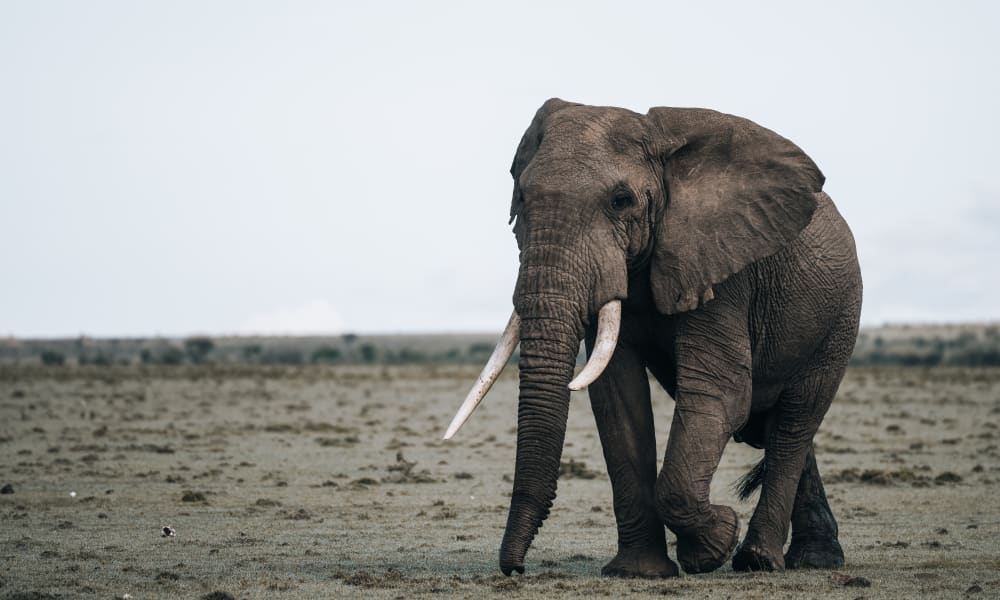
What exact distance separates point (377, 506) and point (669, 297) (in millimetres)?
5934

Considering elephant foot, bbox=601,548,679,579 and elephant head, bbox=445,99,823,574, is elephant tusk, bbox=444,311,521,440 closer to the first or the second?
elephant head, bbox=445,99,823,574

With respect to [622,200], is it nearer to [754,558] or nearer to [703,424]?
[703,424]

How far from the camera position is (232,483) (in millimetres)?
16828

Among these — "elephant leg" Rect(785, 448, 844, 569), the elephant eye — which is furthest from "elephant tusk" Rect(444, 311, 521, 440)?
"elephant leg" Rect(785, 448, 844, 569)

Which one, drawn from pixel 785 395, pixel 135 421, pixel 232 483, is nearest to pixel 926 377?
pixel 135 421

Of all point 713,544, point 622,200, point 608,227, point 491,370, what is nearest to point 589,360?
point 491,370

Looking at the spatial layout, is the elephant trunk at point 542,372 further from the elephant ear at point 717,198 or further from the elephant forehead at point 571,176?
the elephant ear at point 717,198

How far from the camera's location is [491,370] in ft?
30.1

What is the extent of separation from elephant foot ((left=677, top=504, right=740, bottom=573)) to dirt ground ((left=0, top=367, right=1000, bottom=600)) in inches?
5.8

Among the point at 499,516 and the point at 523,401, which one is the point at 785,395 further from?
the point at 499,516

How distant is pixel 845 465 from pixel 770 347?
9.78 m

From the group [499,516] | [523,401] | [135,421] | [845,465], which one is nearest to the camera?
[523,401]

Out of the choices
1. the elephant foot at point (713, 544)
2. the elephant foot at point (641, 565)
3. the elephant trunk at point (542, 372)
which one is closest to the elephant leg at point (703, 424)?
the elephant foot at point (713, 544)

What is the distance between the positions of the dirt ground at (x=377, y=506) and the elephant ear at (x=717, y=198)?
6.58 ft
